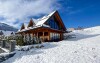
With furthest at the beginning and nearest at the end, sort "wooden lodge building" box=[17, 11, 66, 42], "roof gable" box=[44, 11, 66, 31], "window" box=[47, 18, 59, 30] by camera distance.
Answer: "roof gable" box=[44, 11, 66, 31] → "window" box=[47, 18, 59, 30] → "wooden lodge building" box=[17, 11, 66, 42]

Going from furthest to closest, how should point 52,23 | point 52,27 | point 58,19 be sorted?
point 58,19 < point 52,23 < point 52,27

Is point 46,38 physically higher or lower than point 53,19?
lower

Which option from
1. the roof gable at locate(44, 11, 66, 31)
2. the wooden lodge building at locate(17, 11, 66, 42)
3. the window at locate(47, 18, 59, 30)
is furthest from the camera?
the roof gable at locate(44, 11, 66, 31)

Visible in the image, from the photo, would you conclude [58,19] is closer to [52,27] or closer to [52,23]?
[52,23]

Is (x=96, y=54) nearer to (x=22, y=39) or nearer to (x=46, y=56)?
(x=46, y=56)

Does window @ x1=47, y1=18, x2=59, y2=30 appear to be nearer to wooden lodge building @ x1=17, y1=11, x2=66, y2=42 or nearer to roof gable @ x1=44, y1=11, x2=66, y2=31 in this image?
wooden lodge building @ x1=17, y1=11, x2=66, y2=42

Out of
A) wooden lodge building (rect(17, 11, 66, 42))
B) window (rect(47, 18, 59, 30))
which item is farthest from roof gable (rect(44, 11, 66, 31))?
window (rect(47, 18, 59, 30))

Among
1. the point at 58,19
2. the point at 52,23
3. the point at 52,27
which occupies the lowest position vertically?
the point at 52,27

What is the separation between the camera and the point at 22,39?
19.0 meters

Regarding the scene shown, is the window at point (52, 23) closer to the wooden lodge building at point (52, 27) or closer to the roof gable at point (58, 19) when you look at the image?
the wooden lodge building at point (52, 27)

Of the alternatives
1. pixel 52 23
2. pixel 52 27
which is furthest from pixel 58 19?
pixel 52 27

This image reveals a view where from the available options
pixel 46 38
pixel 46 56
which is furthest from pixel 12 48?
pixel 46 38

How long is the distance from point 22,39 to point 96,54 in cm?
1068

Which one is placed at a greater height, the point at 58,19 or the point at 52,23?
the point at 58,19
